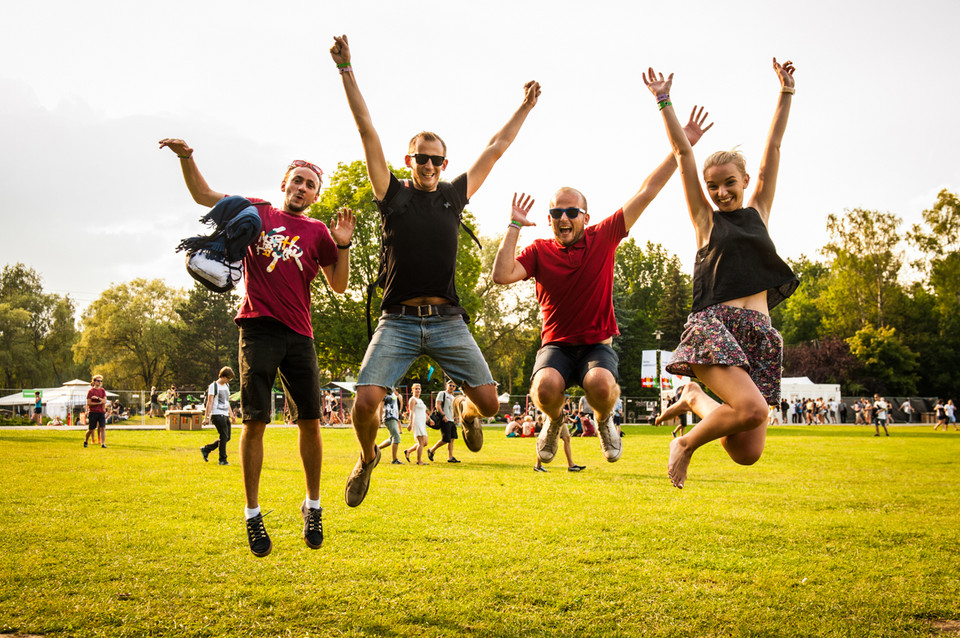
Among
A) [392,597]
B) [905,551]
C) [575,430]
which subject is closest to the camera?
[392,597]

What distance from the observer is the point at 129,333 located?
73.1 m

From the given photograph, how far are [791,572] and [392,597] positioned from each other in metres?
4.91

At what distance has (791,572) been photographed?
838cm

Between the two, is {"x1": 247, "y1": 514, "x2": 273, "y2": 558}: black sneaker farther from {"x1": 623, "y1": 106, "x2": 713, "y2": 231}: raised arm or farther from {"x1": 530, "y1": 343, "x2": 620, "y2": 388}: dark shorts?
{"x1": 623, "y1": 106, "x2": 713, "y2": 231}: raised arm

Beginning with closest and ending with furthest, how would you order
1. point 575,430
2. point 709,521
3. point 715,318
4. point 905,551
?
point 715,318, point 905,551, point 709,521, point 575,430

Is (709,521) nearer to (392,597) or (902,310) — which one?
(392,597)

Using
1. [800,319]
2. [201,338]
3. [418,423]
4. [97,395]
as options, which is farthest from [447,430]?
[800,319]

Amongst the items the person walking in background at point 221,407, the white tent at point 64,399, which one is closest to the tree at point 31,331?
the white tent at point 64,399

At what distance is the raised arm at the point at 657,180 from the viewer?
6.74 meters

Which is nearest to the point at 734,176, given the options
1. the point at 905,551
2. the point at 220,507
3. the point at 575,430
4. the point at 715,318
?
the point at 715,318

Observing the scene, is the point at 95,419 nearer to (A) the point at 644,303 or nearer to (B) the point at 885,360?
(A) the point at 644,303

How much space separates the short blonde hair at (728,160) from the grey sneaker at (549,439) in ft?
9.34

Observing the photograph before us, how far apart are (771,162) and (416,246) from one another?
312 centimetres

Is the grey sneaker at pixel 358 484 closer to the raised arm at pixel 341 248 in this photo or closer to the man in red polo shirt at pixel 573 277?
the raised arm at pixel 341 248
